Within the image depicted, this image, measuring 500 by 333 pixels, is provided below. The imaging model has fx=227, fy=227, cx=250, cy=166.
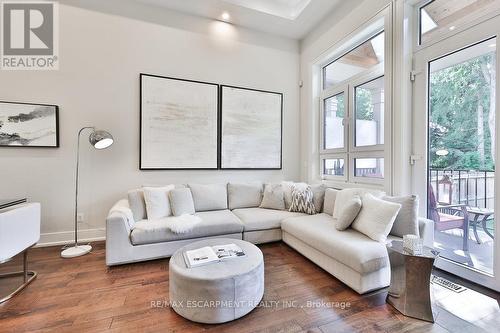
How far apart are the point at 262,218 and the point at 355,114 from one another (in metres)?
2.03

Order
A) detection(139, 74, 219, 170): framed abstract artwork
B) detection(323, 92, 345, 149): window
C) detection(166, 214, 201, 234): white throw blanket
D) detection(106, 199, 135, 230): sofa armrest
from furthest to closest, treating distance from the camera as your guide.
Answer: detection(323, 92, 345, 149): window → detection(139, 74, 219, 170): framed abstract artwork → detection(166, 214, 201, 234): white throw blanket → detection(106, 199, 135, 230): sofa armrest

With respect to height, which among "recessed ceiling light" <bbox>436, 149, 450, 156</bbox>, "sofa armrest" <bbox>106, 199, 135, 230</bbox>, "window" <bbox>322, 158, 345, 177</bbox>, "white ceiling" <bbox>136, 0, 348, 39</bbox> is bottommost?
"sofa armrest" <bbox>106, 199, 135, 230</bbox>

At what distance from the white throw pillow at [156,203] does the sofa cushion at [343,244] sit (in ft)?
5.29

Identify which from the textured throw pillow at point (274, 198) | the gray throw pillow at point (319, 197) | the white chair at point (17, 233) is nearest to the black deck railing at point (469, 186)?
the gray throw pillow at point (319, 197)

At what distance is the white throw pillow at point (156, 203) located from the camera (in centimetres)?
284

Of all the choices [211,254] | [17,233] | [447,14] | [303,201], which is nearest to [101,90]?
[17,233]

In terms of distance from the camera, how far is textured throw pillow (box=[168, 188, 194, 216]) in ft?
9.65

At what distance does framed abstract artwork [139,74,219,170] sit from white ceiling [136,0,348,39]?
3.49 feet

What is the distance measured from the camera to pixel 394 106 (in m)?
2.63

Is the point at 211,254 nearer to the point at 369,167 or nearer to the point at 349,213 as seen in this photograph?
the point at 349,213

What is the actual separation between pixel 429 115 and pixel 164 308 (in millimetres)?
3131

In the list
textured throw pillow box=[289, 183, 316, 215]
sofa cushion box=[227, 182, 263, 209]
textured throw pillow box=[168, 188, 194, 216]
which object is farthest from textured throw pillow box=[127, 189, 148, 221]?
textured throw pillow box=[289, 183, 316, 215]

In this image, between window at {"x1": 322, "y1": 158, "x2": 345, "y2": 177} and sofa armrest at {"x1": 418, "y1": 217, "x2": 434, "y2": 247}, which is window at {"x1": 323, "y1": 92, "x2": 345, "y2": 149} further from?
sofa armrest at {"x1": 418, "y1": 217, "x2": 434, "y2": 247}

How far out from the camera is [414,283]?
1656 mm
